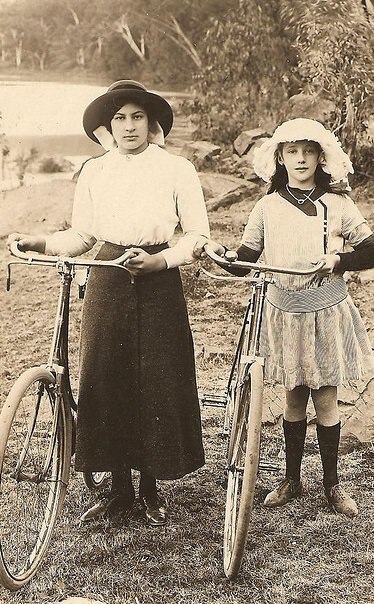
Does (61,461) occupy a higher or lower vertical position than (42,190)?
lower

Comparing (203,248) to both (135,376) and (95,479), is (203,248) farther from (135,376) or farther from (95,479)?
(95,479)

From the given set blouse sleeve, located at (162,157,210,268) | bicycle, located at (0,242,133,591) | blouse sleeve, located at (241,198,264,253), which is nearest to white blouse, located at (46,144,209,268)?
blouse sleeve, located at (162,157,210,268)

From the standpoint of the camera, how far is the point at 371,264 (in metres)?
2.09

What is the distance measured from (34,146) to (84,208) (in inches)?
23.3

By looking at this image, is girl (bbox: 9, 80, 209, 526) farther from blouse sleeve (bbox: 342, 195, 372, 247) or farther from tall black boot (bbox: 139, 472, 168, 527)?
blouse sleeve (bbox: 342, 195, 372, 247)

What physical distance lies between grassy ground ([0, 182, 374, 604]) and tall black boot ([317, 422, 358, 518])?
37mm

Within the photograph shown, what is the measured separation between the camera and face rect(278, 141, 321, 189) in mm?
2059

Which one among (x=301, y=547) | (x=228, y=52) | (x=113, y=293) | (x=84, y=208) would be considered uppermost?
(x=228, y=52)

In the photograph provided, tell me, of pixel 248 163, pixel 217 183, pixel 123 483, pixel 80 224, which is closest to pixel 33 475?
pixel 123 483

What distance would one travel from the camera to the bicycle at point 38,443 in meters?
1.79

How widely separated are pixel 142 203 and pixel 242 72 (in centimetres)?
84

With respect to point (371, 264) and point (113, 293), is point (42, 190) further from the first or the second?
point (371, 264)

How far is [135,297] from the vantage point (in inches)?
79.4

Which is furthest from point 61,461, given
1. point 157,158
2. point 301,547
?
point 157,158
